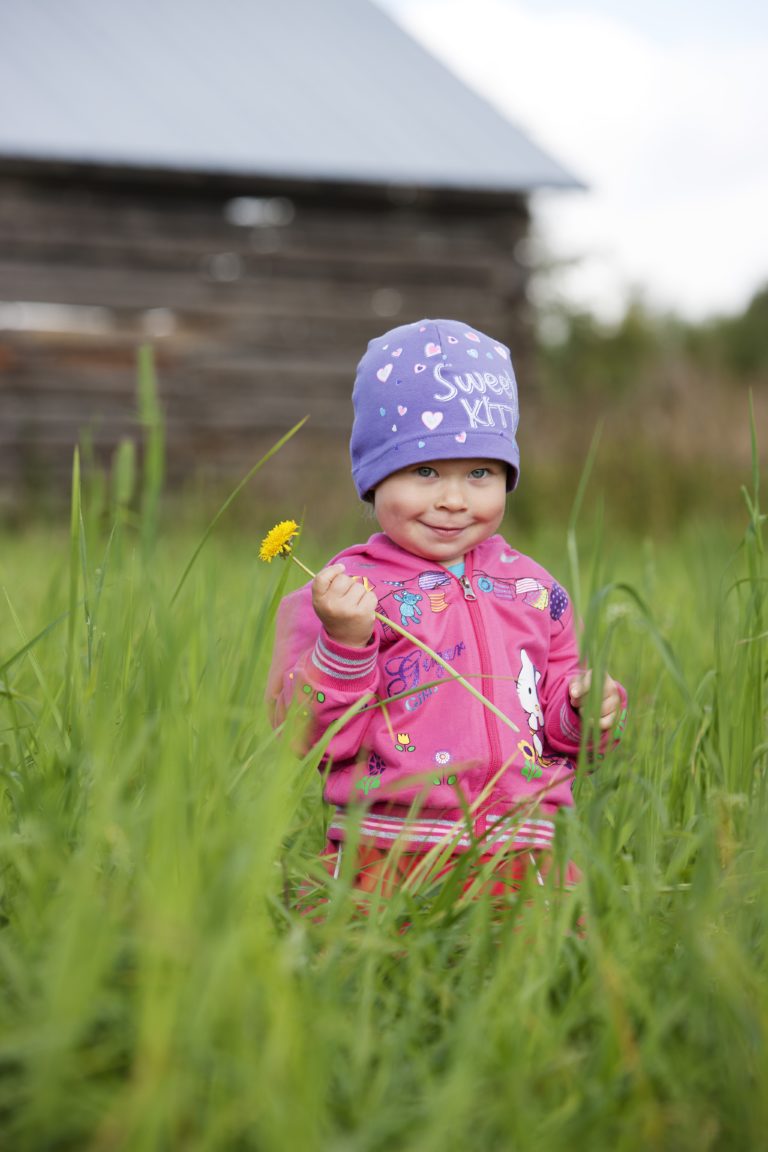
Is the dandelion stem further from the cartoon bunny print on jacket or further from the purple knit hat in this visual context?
the purple knit hat

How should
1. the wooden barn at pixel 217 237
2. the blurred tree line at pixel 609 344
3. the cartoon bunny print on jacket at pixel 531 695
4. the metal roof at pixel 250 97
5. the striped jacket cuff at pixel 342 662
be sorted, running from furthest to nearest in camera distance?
1. the blurred tree line at pixel 609 344
2. the wooden barn at pixel 217 237
3. the metal roof at pixel 250 97
4. the cartoon bunny print on jacket at pixel 531 695
5. the striped jacket cuff at pixel 342 662

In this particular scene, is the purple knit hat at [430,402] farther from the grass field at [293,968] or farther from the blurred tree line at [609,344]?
the blurred tree line at [609,344]

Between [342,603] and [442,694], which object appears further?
[442,694]

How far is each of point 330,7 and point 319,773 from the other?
37.4ft

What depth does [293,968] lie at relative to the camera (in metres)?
1.07

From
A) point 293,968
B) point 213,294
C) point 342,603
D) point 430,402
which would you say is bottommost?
point 293,968

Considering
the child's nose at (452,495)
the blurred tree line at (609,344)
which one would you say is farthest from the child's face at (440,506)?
the blurred tree line at (609,344)

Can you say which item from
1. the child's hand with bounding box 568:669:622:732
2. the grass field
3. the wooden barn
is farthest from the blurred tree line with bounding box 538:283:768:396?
the grass field

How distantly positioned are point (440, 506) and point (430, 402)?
148 mm

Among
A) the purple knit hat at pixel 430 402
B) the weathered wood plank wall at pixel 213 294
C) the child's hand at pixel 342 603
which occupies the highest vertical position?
the weathered wood plank wall at pixel 213 294

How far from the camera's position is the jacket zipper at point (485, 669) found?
1.58 meters

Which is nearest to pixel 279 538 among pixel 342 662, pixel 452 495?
pixel 342 662

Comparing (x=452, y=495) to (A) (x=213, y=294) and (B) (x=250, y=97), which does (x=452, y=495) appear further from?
(B) (x=250, y=97)

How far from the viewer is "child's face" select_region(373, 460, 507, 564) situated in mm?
1633
